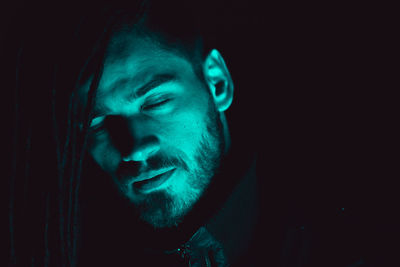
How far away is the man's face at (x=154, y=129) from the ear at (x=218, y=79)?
0.03 metres

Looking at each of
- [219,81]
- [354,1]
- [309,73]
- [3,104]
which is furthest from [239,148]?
[3,104]

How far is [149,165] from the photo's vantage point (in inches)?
42.3

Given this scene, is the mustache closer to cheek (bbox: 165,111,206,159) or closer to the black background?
cheek (bbox: 165,111,206,159)

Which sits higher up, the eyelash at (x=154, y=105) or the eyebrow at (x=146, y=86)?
the eyebrow at (x=146, y=86)

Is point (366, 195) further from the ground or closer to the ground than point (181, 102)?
closer to the ground

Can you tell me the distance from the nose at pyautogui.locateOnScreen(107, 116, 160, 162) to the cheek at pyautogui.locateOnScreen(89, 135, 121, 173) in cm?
4

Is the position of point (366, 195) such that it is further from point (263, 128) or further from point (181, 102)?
point (181, 102)

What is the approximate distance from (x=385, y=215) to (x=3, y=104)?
111 cm

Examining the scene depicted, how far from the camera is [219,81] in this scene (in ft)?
3.81

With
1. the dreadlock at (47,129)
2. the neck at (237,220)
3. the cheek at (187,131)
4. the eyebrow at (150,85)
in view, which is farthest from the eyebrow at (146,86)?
the neck at (237,220)

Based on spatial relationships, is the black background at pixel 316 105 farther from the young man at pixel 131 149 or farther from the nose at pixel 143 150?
the nose at pixel 143 150

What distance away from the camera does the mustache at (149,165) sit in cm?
107

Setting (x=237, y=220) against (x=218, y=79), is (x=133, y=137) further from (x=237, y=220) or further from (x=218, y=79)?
(x=237, y=220)

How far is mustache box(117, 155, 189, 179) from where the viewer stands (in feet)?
3.52
